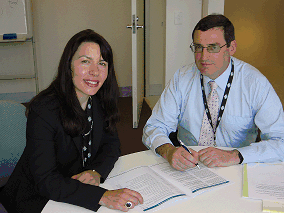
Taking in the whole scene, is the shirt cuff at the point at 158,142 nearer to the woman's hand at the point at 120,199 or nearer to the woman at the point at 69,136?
the woman at the point at 69,136

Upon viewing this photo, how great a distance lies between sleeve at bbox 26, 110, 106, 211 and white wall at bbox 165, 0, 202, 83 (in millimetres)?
2473

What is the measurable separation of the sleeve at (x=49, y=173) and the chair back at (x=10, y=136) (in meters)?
0.16

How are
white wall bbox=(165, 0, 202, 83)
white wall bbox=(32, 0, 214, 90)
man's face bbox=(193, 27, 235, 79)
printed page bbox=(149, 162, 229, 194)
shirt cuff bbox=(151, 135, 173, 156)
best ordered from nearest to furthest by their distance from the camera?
printed page bbox=(149, 162, 229, 194), shirt cuff bbox=(151, 135, 173, 156), man's face bbox=(193, 27, 235, 79), white wall bbox=(165, 0, 202, 83), white wall bbox=(32, 0, 214, 90)

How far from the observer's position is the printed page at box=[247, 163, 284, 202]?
2.78ft

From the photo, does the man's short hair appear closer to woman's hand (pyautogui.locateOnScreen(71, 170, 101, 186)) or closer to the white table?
the white table

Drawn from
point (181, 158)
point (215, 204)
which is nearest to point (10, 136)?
point (181, 158)

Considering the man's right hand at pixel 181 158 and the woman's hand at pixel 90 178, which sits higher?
the man's right hand at pixel 181 158

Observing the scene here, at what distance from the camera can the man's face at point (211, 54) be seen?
4.66ft

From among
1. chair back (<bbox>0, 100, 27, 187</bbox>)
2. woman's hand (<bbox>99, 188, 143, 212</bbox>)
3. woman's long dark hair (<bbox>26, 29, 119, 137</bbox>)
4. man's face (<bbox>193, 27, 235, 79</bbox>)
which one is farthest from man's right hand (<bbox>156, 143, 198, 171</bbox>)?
chair back (<bbox>0, 100, 27, 187</bbox>)

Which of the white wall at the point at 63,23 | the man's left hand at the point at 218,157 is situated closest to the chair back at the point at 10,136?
the man's left hand at the point at 218,157

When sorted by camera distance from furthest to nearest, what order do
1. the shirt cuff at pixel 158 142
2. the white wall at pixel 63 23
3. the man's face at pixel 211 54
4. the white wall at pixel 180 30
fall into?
1. the white wall at pixel 63 23
2. the white wall at pixel 180 30
3. the man's face at pixel 211 54
4. the shirt cuff at pixel 158 142

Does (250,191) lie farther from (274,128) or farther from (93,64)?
(93,64)

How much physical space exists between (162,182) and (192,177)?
0.13 metres

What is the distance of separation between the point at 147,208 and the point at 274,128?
848 millimetres
